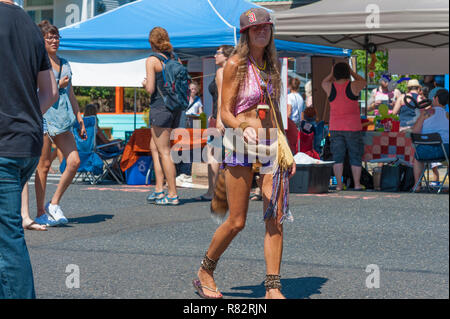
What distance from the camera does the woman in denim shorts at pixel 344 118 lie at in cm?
1342

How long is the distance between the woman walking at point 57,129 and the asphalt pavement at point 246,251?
252 millimetres

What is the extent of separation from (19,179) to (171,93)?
6.44 m

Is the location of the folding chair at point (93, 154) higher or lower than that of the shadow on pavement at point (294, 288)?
higher

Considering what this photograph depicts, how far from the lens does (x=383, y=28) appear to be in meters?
12.3

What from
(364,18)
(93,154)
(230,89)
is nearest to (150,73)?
(364,18)

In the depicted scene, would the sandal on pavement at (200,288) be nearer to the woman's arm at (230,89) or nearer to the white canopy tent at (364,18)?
the woman's arm at (230,89)

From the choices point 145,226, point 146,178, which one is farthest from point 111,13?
point 145,226

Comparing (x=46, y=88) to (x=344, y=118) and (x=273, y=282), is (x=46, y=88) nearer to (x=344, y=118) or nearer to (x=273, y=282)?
(x=273, y=282)

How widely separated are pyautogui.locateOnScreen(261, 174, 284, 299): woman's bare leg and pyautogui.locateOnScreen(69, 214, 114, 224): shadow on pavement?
14.4 ft

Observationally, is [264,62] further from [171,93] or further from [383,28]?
[383,28]

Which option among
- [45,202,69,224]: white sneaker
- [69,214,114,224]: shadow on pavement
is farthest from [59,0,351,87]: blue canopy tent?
[45,202,69,224]: white sneaker

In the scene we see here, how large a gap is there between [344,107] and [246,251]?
632cm

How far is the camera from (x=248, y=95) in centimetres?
543

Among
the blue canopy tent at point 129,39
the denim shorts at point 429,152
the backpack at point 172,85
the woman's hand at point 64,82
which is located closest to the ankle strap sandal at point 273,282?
the woman's hand at point 64,82
